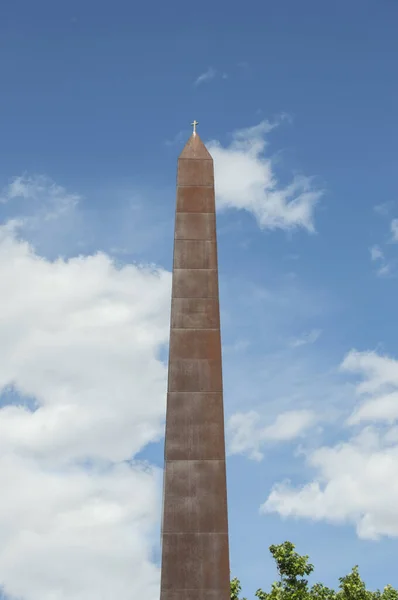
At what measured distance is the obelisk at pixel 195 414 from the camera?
19.1m

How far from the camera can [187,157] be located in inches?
918

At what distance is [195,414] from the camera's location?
20.4m

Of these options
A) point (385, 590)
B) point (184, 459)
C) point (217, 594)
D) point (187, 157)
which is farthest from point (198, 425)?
point (385, 590)

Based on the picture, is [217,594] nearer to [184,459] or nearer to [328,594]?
[184,459]

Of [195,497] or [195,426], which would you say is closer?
[195,497]

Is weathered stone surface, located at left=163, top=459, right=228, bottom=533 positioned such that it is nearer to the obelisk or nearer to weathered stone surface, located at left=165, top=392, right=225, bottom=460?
the obelisk

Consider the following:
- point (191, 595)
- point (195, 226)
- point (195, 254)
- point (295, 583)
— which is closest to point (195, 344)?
point (195, 254)

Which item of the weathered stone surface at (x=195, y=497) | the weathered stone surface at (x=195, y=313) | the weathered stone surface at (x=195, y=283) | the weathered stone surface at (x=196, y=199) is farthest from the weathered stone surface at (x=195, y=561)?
the weathered stone surface at (x=196, y=199)

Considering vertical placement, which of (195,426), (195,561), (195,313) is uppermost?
(195,313)

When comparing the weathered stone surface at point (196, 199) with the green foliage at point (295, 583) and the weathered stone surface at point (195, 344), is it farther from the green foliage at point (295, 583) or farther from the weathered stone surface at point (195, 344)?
the green foliage at point (295, 583)

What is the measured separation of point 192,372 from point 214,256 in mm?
3601

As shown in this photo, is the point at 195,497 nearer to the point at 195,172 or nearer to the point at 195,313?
the point at 195,313

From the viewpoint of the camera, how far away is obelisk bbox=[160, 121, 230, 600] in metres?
19.1

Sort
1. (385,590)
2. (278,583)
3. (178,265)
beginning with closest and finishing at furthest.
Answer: (178,265), (278,583), (385,590)
